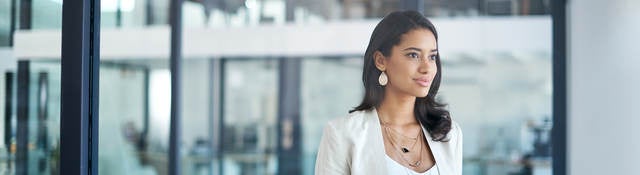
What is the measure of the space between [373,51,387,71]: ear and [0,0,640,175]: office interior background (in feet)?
3.80

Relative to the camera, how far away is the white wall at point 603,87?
4016 mm

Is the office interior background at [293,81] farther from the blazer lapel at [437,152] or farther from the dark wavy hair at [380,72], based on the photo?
the blazer lapel at [437,152]

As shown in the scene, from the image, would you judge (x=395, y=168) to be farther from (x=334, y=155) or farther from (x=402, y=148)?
(x=334, y=155)

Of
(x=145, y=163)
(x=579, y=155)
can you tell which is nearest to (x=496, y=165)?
(x=579, y=155)

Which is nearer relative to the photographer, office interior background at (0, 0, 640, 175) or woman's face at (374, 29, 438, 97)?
woman's face at (374, 29, 438, 97)

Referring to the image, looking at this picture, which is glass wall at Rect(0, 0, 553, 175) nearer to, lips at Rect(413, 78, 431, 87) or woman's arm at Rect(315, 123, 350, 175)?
lips at Rect(413, 78, 431, 87)

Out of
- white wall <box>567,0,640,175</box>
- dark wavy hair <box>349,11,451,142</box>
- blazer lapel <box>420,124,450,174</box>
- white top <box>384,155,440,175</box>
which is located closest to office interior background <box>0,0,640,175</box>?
white wall <box>567,0,640,175</box>

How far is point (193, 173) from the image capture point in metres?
Result: 9.62

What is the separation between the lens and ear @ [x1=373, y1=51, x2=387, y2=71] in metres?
2.67

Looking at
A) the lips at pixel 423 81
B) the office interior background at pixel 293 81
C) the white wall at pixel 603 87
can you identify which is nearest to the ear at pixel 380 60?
the lips at pixel 423 81

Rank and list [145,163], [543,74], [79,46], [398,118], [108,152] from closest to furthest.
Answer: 1. [398,118]
2. [79,46]
3. [108,152]
4. [543,74]
5. [145,163]

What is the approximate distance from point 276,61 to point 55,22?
5.44 meters

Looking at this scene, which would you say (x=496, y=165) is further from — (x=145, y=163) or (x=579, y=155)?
(x=145, y=163)

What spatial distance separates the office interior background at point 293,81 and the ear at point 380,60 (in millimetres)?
1159
